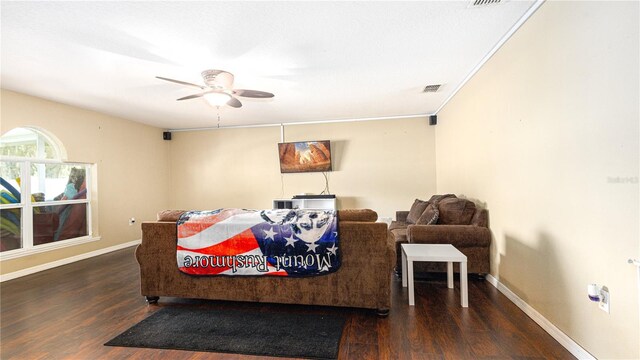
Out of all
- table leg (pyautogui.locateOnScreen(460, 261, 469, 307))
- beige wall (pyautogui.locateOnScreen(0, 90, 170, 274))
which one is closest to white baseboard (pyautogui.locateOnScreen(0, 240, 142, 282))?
beige wall (pyautogui.locateOnScreen(0, 90, 170, 274))

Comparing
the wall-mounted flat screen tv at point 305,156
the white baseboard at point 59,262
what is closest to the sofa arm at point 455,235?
the wall-mounted flat screen tv at point 305,156

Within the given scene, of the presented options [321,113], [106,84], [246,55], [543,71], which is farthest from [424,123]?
[106,84]

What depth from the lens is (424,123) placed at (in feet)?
17.5

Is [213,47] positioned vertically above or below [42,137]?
above

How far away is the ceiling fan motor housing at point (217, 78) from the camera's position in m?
2.90

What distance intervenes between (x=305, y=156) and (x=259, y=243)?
3391 millimetres

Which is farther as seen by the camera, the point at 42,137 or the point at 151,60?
the point at 42,137

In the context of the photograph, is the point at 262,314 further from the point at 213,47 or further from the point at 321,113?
the point at 321,113

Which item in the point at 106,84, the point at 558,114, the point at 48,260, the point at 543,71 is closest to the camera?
the point at 558,114

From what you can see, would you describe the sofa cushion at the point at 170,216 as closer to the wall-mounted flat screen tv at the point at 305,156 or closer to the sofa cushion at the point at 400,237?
the sofa cushion at the point at 400,237

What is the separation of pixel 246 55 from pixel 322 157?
3035 mm

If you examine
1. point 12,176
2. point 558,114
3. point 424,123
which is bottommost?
point 12,176

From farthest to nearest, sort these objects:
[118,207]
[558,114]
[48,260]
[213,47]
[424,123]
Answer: [424,123] → [118,207] → [48,260] → [213,47] → [558,114]

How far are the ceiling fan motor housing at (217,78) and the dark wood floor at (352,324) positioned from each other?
2.40 m
